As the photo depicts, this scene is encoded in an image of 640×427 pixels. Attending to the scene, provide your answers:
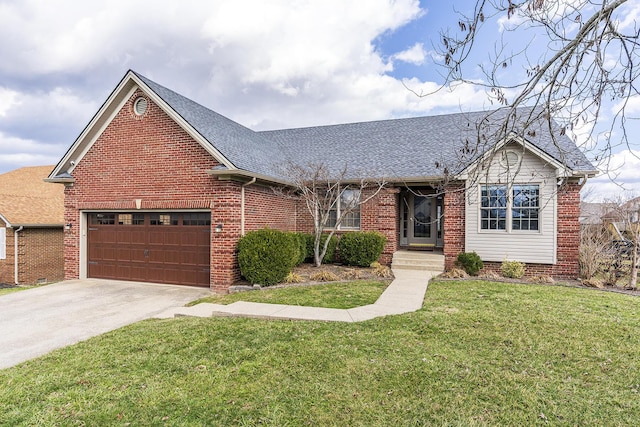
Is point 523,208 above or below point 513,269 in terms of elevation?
above

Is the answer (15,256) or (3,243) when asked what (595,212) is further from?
(3,243)

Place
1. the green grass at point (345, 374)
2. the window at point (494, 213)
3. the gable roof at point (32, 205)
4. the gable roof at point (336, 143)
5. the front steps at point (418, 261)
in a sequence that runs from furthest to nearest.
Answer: the gable roof at point (32, 205)
the front steps at point (418, 261)
the window at point (494, 213)
the gable roof at point (336, 143)
the green grass at point (345, 374)

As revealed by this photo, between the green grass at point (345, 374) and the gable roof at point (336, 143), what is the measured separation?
383cm

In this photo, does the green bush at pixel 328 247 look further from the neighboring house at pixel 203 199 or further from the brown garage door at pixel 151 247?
the brown garage door at pixel 151 247

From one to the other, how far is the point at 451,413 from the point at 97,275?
39.2 ft

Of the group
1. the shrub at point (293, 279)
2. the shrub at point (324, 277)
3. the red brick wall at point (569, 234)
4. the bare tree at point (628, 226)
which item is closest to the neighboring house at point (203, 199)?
the red brick wall at point (569, 234)

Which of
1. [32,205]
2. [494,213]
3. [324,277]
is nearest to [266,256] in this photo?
[324,277]

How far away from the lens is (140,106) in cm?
1065

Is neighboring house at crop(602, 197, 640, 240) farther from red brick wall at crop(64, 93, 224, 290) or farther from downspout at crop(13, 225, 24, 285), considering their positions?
Answer: downspout at crop(13, 225, 24, 285)

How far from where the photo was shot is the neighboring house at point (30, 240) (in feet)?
49.5

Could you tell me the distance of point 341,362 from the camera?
14.4 feet

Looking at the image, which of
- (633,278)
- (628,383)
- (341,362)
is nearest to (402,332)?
(341,362)

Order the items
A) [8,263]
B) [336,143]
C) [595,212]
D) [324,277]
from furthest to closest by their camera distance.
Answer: [336,143] < [8,263] < [595,212] < [324,277]

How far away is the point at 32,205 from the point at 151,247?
10.4 metres
